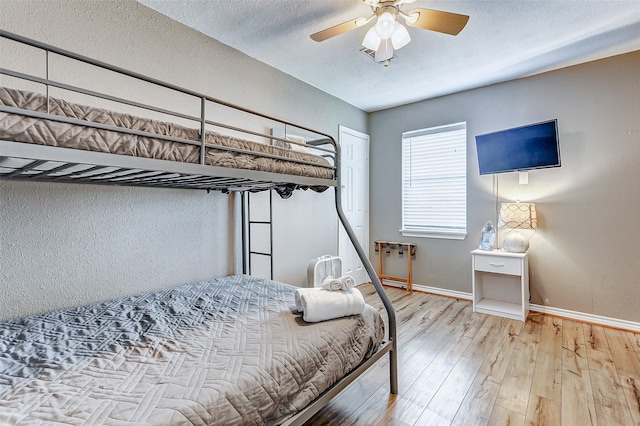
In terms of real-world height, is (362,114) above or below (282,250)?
above

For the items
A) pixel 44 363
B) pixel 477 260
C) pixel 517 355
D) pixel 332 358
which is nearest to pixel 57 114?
pixel 44 363

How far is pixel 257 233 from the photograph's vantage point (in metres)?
2.82

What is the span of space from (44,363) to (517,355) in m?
2.68

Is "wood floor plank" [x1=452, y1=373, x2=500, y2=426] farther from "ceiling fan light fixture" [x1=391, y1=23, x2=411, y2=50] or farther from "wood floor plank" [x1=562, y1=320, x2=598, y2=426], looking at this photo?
"ceiling fan light fixture" [x1=391, y1=23, x2=411, y2=50]

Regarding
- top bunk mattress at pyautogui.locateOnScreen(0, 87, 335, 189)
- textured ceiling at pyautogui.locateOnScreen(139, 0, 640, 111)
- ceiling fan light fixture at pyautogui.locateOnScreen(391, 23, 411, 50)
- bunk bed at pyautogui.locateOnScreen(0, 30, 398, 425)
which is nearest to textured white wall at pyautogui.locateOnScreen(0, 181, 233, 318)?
bunk bed at pyautogui.locateOnScreen(0, 30, 398, 425)

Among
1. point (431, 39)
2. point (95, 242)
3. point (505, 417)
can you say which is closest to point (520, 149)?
point (431, 39)

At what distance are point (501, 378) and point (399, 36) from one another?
2254mm

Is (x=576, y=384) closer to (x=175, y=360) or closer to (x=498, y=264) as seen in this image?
(x=498, y=264)

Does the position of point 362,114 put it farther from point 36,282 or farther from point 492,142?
point 36,282

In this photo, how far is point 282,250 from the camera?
3.03m

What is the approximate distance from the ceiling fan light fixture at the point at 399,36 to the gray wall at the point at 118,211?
1341 millimetres

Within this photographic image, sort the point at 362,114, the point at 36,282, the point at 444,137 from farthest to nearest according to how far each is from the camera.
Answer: the point at 362,114
the point at 444,137
the point at 36,282

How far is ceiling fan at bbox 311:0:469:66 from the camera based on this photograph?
5.52 ft

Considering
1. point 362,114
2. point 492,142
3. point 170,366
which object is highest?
point 362,114
